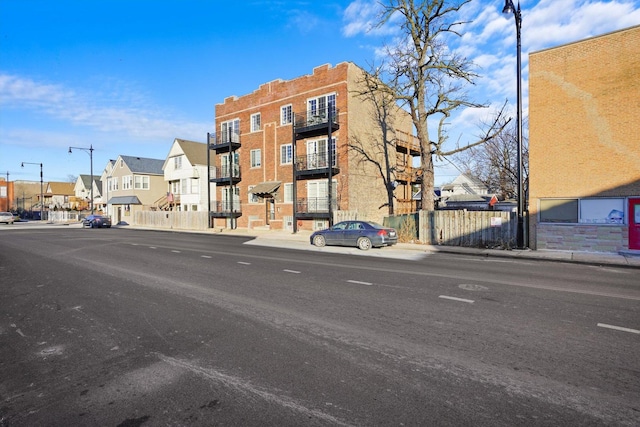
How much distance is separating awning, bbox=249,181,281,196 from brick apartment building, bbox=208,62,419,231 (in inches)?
3.7

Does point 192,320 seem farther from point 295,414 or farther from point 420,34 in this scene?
point 420,34

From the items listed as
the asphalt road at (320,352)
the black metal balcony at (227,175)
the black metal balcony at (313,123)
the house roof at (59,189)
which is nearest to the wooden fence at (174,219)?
the black metal balcony at (227,175)

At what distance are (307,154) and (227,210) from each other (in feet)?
36.4

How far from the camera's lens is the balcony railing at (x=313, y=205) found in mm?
26766

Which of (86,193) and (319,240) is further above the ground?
(86,193)

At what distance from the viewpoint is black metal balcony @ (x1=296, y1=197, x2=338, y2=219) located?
86.0ft

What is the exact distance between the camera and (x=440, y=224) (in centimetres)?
1883

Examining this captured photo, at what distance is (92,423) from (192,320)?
2.80 meters

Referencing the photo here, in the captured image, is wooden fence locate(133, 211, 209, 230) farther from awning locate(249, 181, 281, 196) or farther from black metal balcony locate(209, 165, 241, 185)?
awning locate(249, 181, 281, 196)

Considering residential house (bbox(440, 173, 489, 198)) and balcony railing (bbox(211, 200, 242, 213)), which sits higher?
residential house (bbox(440, 173, 489, 198))

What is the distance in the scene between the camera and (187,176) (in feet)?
140

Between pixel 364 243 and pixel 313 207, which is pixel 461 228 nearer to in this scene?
pixel 364 243

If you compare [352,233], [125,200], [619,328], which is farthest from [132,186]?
[619,328]

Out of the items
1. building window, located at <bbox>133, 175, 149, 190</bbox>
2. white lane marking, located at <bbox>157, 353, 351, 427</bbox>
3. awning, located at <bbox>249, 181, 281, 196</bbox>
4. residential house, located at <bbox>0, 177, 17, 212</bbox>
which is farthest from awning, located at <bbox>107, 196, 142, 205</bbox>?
residential house, located at <bbox>0, 177, 17, 212</bbox>
